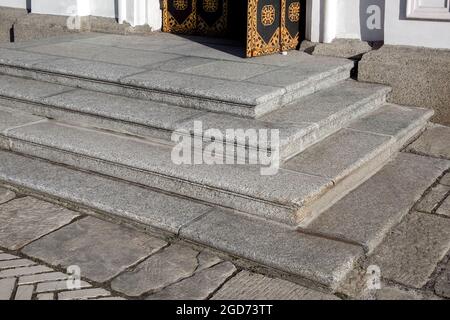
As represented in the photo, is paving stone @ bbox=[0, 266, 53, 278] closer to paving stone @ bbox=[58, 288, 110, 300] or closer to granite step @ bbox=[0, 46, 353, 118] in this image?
paving stone @ bbox=[58, 288, 110, 300]

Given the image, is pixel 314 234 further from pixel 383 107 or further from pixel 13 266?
pixel 383 107

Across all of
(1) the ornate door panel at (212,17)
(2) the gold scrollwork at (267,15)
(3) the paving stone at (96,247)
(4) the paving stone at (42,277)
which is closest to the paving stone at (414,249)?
(3) the paving stone at (96,247)

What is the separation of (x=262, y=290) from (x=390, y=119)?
2.69 metres

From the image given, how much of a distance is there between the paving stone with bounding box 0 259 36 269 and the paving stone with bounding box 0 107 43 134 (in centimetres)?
191

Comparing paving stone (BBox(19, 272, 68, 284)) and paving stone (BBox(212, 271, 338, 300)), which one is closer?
paving stone (BBox(212, 271, 338, 300))

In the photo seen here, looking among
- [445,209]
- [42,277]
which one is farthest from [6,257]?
[445,209]

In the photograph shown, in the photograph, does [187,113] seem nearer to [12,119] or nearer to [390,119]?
[12,119]

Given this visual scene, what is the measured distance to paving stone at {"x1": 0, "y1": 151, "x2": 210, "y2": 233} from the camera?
175 inches

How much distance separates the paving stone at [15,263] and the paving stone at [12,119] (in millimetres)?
1906

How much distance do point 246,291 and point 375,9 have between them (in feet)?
12.7

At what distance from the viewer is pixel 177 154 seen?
5020mm

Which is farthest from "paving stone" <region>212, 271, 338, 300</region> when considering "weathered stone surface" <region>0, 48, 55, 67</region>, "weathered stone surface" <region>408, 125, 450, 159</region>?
"weathered stone surface" <region>0, 48, 55, 67</region>
